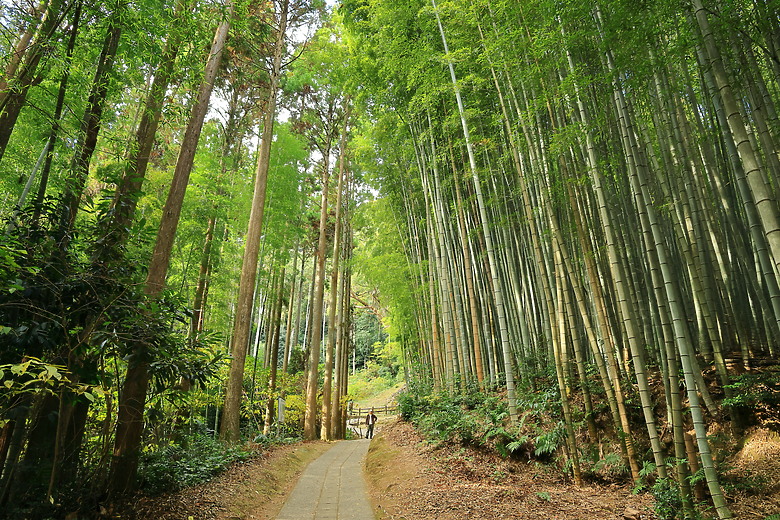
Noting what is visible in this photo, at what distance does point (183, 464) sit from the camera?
3.97 m

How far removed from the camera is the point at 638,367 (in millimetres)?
2740

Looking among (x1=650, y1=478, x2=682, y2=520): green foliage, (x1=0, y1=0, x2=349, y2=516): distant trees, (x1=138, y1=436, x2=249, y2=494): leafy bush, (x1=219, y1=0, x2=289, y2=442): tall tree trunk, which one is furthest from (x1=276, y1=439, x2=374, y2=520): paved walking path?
A: (x1=650, y1=478, x2=682, y2=520): green foliage

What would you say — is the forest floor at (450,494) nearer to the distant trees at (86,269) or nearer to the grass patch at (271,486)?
the grass patch at (271,486)

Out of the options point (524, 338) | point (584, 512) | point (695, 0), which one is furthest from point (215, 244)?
point (695, 0)

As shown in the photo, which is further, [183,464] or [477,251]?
[477,251]

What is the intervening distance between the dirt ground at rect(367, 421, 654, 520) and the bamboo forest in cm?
4

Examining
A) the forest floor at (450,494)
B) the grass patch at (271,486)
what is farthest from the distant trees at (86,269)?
the grass patch at (271,486)

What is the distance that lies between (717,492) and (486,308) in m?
4.38

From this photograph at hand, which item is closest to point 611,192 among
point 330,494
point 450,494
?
point 450,494

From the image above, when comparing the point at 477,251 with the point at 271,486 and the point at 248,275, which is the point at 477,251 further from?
the point at 271,486

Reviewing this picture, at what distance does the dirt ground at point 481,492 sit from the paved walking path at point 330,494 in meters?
0.18

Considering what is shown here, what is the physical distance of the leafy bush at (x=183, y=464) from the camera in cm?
340

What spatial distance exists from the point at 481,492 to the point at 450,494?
26 centimetres

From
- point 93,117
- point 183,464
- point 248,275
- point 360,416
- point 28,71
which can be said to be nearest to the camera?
point 28,71
